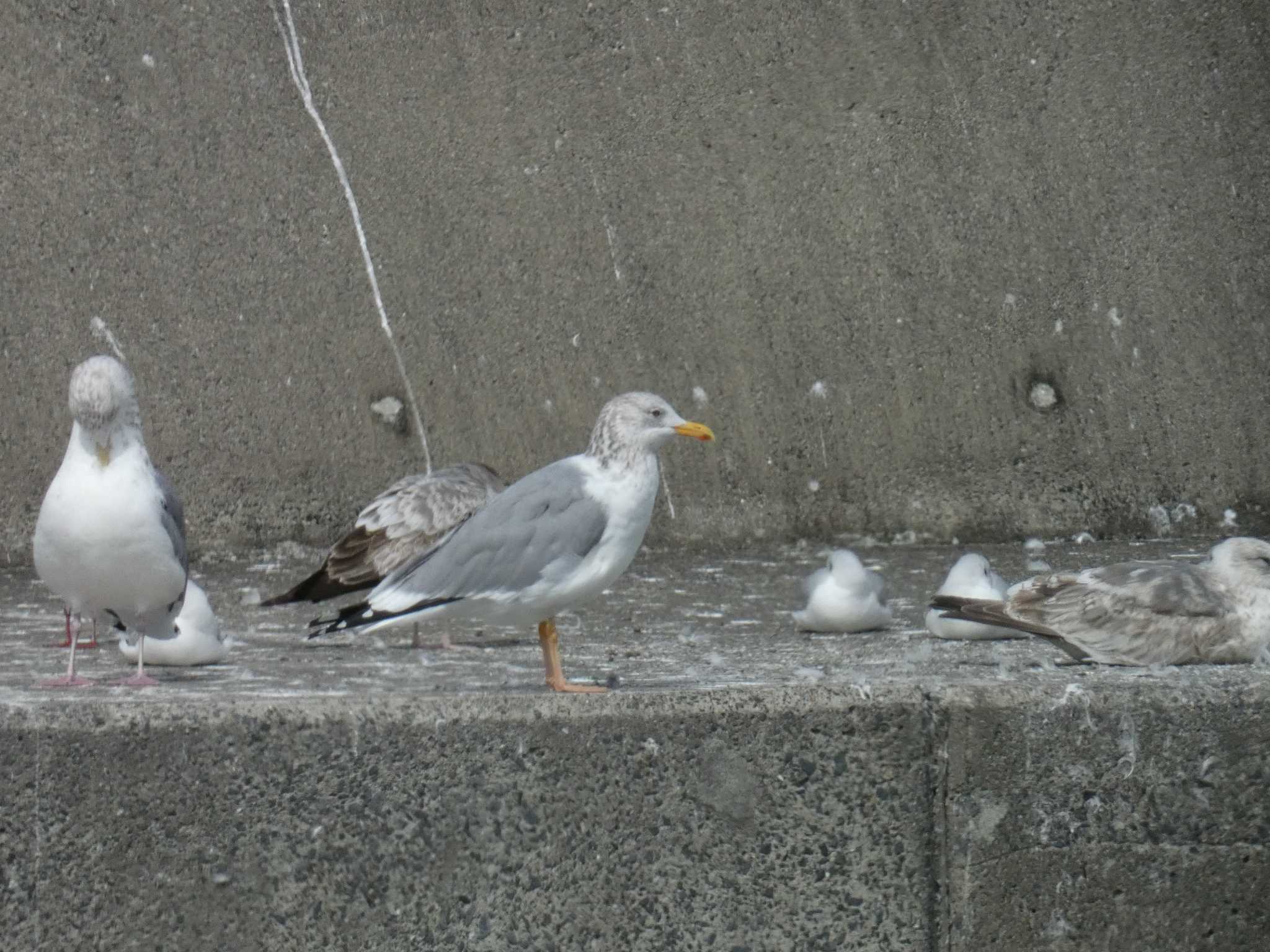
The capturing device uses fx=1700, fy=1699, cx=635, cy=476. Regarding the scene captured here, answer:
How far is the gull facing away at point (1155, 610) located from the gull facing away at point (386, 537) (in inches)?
78.1

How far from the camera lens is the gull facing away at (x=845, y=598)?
4949 millimetres

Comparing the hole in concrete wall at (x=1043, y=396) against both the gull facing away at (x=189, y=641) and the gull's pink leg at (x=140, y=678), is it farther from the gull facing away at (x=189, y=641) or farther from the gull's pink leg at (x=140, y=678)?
the gull's pink leg at (x=140, y=678)

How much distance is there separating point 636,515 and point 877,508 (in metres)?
3.51

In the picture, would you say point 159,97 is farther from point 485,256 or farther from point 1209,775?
point 1209,775

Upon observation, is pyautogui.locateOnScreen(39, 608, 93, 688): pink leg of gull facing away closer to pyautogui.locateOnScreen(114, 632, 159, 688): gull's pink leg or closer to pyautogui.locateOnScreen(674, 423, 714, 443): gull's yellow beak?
pyautogui.locateOnScreen(114, 632, 159, 688): gull's pink leg

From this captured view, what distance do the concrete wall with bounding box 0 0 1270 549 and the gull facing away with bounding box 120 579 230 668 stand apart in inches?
101

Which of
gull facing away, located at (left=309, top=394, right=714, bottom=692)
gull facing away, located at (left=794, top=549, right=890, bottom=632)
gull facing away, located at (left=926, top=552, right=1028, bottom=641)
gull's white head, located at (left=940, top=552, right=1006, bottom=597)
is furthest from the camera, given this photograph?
gull facing away, located at (left=794, top=549, right=890, bottom=632)

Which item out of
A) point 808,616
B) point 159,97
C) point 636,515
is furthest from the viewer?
point 159,97

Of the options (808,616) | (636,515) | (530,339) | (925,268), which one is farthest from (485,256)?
(636,515)

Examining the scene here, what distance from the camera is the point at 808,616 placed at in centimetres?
505

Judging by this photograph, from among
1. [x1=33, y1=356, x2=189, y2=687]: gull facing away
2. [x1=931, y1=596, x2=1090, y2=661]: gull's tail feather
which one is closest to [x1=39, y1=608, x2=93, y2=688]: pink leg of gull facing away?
[x1=33, y1=356, x2=189, y2=687]: gull facing away

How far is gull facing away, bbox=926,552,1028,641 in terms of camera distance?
4.71 meters

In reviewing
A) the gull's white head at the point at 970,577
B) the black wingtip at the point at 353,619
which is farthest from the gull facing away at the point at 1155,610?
the black wingtip at the point at 353,619

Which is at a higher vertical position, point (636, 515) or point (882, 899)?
point (636, 515)
